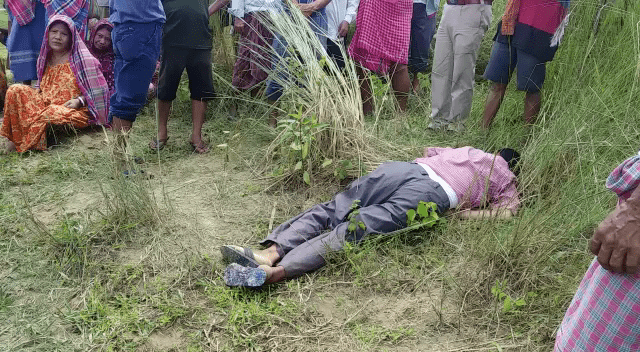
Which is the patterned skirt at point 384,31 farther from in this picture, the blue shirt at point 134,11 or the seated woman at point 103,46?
the seated woman at point 103,46

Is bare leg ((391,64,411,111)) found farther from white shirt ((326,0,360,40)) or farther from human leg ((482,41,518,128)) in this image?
human leg ((482,41,518,128))

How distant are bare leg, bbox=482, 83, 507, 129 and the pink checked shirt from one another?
2.62ft

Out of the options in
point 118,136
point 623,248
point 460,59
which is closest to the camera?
point 623,248

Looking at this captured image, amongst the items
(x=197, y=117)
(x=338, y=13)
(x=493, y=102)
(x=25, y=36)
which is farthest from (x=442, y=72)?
(x=25, y=36)

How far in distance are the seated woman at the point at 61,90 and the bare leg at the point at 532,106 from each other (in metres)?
3.02

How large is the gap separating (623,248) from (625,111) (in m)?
2.15

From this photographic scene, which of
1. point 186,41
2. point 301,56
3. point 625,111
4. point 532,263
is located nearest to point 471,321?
point 532,263

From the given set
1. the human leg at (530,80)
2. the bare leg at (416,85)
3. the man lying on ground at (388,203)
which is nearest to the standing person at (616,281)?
the man lying on ground at (388,203)

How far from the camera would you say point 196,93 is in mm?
3961

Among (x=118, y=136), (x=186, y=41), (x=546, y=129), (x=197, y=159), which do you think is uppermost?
(x=186, y=41)

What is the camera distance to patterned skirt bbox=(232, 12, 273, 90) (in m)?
4.14

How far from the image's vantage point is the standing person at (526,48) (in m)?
3.50

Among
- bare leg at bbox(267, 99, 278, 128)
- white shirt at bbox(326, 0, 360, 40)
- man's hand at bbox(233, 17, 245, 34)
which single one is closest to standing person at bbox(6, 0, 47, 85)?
man's hand at bbox(233, 17, 245, 34)

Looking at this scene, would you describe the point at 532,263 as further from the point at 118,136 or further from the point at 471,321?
the point at 118,136
